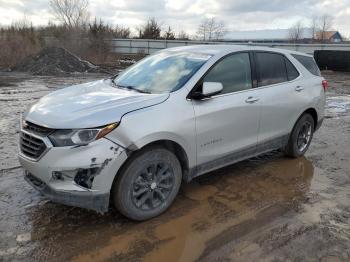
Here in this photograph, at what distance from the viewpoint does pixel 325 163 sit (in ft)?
21.1

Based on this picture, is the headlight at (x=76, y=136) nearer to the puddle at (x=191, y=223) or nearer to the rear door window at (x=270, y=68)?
the puddle at (x=191, y=223)

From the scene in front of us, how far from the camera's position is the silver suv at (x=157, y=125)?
375cm

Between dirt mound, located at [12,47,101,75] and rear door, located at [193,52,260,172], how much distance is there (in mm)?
18487

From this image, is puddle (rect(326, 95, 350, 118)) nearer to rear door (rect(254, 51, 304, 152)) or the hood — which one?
rear door (rect(254, 51, 304, 152))

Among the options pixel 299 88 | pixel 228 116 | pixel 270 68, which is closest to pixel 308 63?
pixel 299 88

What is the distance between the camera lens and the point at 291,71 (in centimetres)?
619

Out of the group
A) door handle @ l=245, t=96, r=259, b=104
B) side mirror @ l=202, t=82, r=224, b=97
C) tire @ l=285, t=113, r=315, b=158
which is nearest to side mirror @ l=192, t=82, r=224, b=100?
side mirror @ l=202, t=82, r=224, b=97

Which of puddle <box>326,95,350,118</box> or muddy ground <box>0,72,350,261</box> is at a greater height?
puddle <box>326,95,350,118</box>

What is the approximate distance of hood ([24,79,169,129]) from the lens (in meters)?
3.80

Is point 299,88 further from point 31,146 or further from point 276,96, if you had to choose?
point 31,146

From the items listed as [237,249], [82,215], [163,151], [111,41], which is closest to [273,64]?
[163,151]

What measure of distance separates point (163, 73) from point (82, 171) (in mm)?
1826

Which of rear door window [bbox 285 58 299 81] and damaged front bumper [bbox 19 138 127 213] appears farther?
rear door window [bbox 285 58 299 81]

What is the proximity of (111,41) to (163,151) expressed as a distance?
3430cm
